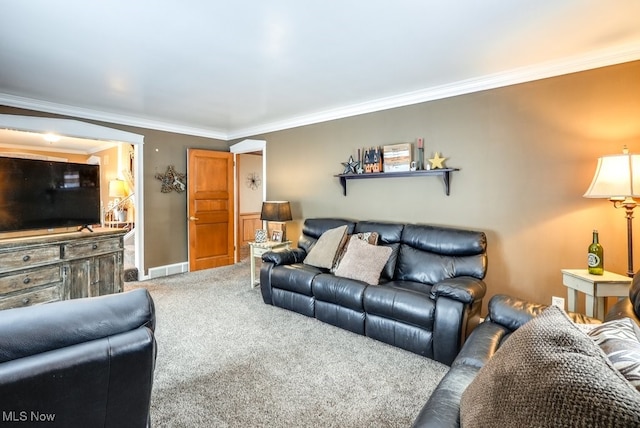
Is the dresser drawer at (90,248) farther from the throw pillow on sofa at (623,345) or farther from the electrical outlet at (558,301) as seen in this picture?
the electrical outlet at (558,301)

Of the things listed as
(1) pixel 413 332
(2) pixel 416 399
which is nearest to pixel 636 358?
(2) pixel 416 399

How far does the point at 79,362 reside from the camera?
37.1 inches

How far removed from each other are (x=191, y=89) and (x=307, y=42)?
167 cm

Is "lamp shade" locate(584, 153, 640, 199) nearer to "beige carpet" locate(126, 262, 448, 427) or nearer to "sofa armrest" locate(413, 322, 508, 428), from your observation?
"sofa armrest" locate(413, 322, 508, 428)

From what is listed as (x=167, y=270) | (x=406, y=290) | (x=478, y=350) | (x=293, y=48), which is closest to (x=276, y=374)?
(x=406, y=290)

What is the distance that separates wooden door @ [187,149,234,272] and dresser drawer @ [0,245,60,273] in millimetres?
2233

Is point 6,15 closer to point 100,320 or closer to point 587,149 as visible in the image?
point 100,320

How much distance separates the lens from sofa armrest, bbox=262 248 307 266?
3.60 meters

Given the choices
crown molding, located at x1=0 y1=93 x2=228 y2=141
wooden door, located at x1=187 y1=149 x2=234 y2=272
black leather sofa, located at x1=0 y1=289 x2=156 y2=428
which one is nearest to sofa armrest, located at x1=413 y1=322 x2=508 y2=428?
black leather sofa, located at x1=0 y1=289 x2=156 y2=428

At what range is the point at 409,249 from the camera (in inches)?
130

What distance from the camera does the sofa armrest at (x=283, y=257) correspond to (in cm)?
360

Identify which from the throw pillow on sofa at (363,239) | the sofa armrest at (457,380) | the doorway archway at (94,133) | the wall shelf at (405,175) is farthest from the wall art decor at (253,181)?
the sofa armrest at (457,380)

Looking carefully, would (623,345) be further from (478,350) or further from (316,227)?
(316,227)

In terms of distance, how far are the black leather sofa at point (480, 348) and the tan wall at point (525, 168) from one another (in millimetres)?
1314
